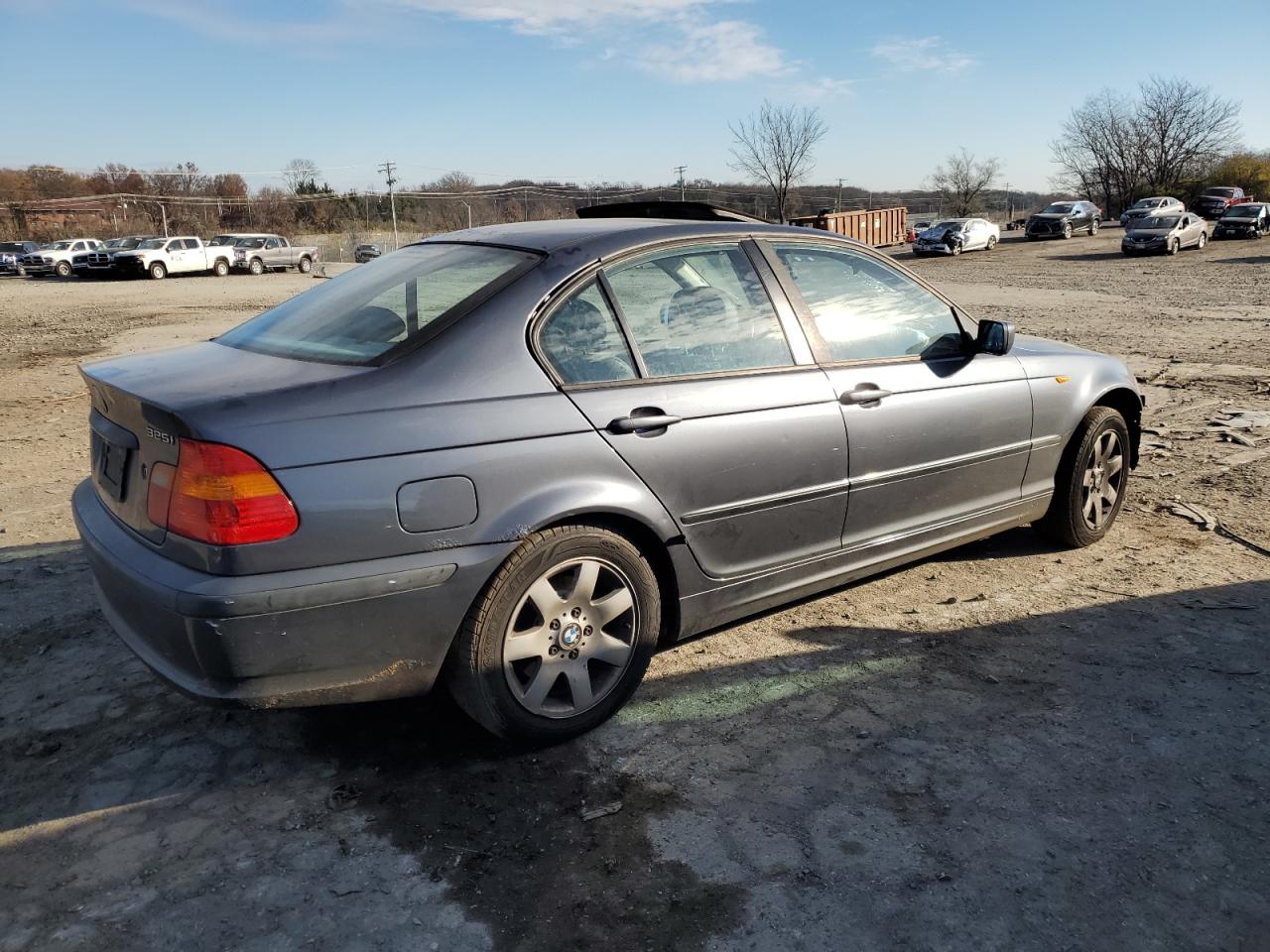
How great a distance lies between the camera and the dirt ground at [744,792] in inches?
86.7

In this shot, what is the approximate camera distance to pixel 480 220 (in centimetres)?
5828

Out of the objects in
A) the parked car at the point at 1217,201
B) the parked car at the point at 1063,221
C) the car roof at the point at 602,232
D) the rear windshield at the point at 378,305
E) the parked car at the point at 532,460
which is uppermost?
the parked car at the point at 1217,201

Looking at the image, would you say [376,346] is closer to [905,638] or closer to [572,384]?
[572,384]

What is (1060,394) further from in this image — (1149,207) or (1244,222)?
(1149,207)

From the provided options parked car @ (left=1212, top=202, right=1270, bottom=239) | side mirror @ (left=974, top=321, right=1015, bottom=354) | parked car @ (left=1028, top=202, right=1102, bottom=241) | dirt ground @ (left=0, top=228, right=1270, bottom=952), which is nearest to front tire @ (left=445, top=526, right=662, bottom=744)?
dirt ground @ (left=0, top=228, right=1270, bottom=952)

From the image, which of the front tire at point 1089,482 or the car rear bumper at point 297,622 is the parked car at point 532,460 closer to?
the car rear bumper at point 297,622

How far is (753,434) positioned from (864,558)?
85 centimetres

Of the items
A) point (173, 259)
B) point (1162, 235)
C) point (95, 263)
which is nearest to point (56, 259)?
point (95, 263)

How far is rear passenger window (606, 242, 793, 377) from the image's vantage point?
3145mm

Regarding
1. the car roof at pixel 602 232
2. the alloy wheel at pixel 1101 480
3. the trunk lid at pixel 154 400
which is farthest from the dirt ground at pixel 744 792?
the car roof at pixel 602 232

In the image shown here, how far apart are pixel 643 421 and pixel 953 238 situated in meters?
39.3

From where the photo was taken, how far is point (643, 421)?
9.67 feet

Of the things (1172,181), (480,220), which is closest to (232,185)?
(480,220)

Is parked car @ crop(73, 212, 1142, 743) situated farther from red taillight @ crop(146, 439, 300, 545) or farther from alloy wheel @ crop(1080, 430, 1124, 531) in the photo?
alloy wheel @ crop(1080, 430, 1124, 531)
